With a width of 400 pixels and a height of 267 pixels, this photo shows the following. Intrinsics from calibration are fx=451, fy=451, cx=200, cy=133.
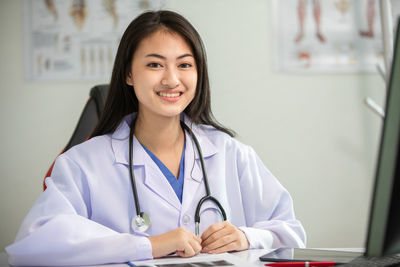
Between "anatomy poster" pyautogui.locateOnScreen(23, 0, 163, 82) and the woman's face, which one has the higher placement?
"anatomy poster" pyautogui.locateOnScreen(23, 0, 163, 82)

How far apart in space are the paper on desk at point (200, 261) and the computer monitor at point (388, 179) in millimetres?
349

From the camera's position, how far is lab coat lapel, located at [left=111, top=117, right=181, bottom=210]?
4.17 feet

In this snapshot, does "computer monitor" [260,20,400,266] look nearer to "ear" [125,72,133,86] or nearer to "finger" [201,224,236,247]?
"finger" [201,224,236,247]

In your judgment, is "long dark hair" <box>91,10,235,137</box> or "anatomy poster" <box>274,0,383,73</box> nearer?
"long dark hair" <box>91,10,235,137</box>

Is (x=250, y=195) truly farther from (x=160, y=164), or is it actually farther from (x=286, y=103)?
(x=286, y=103)

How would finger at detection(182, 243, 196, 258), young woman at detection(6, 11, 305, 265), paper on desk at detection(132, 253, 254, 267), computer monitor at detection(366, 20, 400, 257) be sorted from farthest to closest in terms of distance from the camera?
1. young woman at detection(6, 11, 305, 265)
2. finger at detection(182, 243, 196, 258)
3. paper on desk at detection(132, 253, 254, 267)
4. computer monitor at detection(366, 20, 400, 257)

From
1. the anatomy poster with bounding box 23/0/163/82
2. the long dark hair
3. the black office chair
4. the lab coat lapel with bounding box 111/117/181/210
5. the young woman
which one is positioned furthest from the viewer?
the anatomy poster with bounding box 23/0/163/82

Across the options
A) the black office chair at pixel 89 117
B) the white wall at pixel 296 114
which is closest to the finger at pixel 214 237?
the black office chair at pixel 89 117

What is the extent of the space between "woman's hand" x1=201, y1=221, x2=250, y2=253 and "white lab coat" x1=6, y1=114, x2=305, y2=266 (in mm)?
42

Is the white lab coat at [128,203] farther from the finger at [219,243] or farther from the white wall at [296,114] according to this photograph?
the white wall at [296,114]

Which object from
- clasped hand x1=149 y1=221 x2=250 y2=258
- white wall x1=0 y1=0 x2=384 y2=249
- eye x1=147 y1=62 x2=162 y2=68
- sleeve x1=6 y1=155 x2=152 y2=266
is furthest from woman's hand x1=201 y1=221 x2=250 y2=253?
white wall x1=0 y1=0 x2=384 y2=249

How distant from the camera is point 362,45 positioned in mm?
2805

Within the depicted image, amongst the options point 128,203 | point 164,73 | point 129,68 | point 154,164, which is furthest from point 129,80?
point 128,203

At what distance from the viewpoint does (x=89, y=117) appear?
5.55ft
